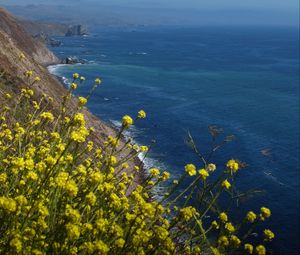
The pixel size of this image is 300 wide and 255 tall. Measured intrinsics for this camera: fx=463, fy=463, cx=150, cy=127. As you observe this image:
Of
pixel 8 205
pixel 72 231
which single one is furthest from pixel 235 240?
pixel 8 205

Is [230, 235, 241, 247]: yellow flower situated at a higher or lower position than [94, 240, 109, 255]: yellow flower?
lower

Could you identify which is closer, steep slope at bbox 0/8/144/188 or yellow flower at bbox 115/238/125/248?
yellow flower at bbox 115/238/125/248

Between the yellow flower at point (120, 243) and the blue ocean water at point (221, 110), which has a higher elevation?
the yellow flower at point (120, 243)

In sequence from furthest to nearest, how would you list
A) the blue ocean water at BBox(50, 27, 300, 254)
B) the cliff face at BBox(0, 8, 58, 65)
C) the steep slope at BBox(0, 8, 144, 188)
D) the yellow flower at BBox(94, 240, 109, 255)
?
1. the cliff face at BBox(0, 8, 58, 65)
2. the blue ocean water at BBox(50, 27, 300, 254)
3. the steep slope at BBox(0, 8, 144, 188)
4. the yellow flower at BBox(94, 240, 109, 255)

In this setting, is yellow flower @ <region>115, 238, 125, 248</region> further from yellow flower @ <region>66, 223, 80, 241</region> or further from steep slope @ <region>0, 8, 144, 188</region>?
steep slope @ <region>0, 8, 144, 188</region>

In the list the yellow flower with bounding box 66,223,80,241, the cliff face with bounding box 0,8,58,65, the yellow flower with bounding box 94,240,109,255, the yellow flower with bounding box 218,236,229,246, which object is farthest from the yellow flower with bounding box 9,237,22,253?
the cliff face with bounding box 0,8,58,65

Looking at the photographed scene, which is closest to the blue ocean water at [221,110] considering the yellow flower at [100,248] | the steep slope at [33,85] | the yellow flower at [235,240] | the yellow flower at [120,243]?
the steep slope at [33,85]

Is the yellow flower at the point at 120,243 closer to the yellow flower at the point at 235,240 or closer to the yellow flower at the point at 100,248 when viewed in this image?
the yellow flower at the point at 100,248

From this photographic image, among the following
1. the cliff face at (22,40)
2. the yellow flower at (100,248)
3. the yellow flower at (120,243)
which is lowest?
the cliff face at (22,40)
